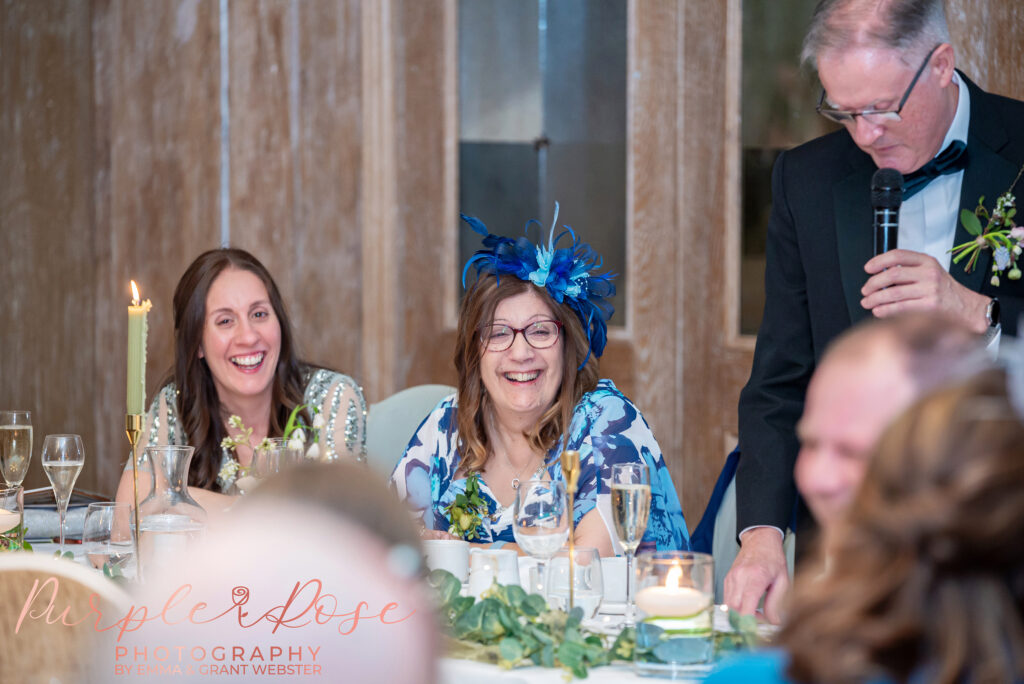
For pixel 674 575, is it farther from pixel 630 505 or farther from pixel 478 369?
pixel 478 369

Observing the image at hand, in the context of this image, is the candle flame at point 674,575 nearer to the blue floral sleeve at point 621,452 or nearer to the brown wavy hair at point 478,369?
the blue floral sleeve at point 621,452

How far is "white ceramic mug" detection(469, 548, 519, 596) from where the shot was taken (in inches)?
60.4

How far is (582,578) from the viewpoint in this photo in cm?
156

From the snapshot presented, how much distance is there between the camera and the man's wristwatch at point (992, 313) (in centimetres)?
175

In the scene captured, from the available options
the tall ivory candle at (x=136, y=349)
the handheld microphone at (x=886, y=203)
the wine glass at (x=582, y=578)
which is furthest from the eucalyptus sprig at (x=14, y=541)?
the handheld microphone at (x=886, y=203)

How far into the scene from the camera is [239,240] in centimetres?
400

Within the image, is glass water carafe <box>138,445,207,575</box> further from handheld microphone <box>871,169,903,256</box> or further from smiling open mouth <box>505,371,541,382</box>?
handheld microphone <box>871,169,903,256</box>

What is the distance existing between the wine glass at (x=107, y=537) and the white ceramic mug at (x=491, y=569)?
2.03 ft

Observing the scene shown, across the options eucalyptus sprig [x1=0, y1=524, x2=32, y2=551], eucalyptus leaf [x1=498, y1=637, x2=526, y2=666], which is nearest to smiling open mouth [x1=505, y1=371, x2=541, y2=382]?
eucalyptus sprig [x1=0, y1=524, x2=32, y2=551]

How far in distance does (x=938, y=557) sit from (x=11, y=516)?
1619 millimetres

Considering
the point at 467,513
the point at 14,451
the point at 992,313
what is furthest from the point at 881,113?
the point at 14,451

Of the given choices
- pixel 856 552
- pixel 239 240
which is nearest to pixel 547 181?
pixel 239 240

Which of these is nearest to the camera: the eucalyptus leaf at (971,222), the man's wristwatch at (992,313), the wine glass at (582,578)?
the wine glass at (582,578)

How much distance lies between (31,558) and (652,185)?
9.55 feet
